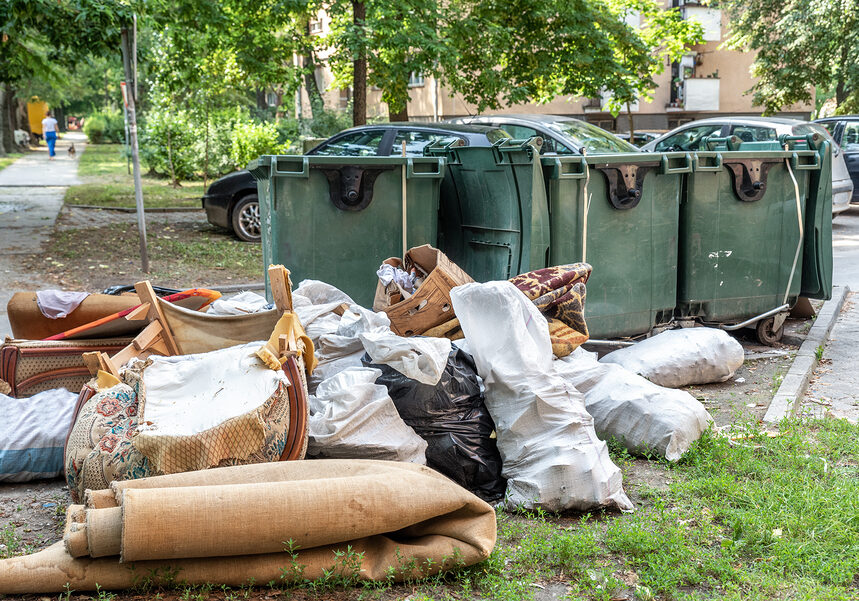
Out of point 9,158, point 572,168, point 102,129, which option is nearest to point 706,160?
point 572,168

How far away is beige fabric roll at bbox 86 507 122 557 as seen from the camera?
2723 millimetres

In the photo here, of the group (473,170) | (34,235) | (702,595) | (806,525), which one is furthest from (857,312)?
(34,235)

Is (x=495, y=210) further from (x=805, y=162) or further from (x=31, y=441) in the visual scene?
(x=31, y=441)

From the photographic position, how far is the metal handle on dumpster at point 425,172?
568 cm

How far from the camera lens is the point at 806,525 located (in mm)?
3328

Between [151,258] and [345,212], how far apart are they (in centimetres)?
554

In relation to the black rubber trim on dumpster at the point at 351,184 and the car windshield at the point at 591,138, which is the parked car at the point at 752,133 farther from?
the black rubber trim on dumpster at the point at 351,184

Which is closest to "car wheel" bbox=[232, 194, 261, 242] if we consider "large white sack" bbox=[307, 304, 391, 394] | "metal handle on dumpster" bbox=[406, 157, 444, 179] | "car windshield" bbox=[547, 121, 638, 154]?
"car windshield" bbox=[547, 121, 638, 154]

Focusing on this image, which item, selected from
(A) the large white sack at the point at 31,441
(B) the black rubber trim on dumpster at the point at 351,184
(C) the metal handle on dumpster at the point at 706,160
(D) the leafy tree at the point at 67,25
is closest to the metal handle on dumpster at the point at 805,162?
→ (C) the metal handle on dumpster at the point at 706,160

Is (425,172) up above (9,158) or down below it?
below

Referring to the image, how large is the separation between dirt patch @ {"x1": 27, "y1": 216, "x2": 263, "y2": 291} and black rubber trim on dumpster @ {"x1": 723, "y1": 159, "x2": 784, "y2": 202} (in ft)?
17.0

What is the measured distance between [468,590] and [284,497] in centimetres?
72

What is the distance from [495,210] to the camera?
5707mm

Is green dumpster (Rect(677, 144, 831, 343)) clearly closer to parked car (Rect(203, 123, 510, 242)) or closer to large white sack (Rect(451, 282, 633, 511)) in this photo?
parked car (Rect(203, 123, 510, 242))
